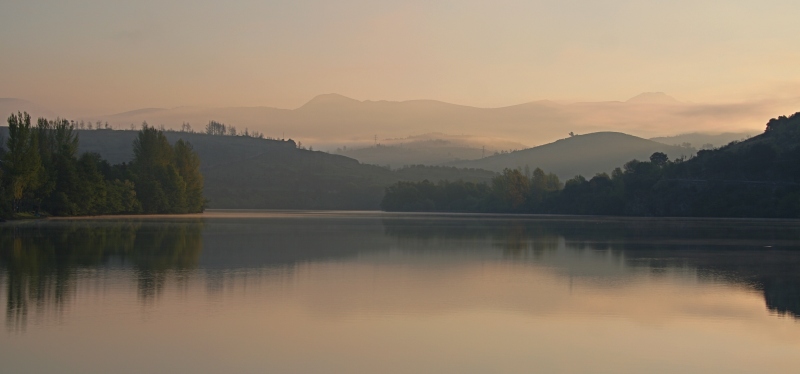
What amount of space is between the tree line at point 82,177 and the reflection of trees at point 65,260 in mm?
26190

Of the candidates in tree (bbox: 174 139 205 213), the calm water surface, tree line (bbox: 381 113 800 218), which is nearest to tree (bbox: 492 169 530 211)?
tree line (bbox: 381 113 800 218)

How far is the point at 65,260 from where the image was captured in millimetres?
29375

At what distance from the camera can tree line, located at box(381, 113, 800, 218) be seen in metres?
115

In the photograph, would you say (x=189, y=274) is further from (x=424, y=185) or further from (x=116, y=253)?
(x=424, y=185)

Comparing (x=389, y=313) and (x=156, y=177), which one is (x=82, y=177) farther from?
(x=389, y=313)

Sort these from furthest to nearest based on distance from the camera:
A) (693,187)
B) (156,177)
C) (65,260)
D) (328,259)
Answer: (693,187) → (156,177) → (328,259) → (65,260)

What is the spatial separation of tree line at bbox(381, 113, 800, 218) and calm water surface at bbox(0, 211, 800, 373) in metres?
87.4

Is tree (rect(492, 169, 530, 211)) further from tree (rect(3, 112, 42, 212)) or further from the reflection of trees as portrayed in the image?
the reflection of trees

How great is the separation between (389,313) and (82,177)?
2841 inches

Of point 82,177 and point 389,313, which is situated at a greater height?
point 82,177

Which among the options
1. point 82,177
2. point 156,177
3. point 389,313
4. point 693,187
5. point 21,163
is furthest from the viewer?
point 693,187

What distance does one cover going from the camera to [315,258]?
109 feet

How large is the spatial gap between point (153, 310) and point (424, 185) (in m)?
175

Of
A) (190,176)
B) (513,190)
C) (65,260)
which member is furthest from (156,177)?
(65,260)
